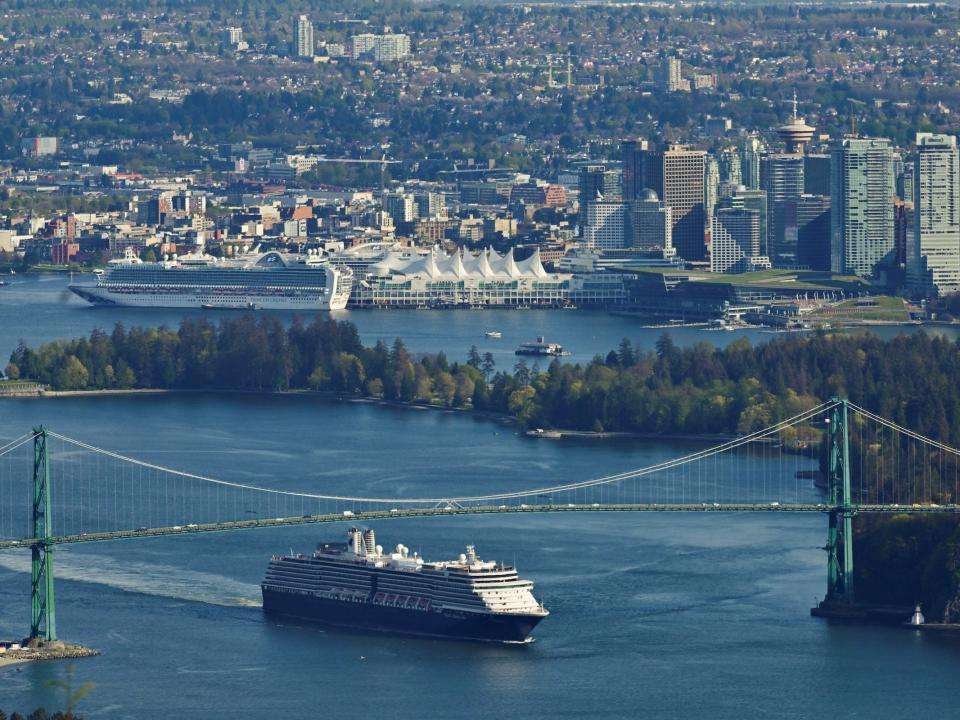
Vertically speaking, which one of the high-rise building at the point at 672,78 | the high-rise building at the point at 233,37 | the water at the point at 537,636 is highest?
the high-rise building at the point at 233,37

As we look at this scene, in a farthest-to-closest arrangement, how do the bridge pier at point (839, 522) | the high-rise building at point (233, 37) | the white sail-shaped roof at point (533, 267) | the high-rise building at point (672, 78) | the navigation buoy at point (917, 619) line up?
the high-rise building at point (233, 37)
the high-rise building at point (672, 78)
the white sail-shaped roof at point (533, 267)
the bridge pier at point (839, 522)
the navigation buoy at point (917, 619)

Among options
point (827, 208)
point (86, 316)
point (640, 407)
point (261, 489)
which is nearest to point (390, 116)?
point (827, 208)

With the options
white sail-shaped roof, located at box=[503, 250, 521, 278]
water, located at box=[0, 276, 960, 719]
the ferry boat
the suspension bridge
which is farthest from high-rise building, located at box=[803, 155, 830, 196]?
water, located at box=[0, 276, 960, 719]

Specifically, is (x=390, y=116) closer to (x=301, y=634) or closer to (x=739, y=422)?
(x=739, y=422)

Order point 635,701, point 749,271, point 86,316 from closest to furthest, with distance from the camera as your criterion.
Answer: point 635,701, point 86,316, point 749,271

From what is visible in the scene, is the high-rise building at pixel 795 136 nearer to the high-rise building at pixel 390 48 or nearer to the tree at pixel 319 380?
the tree at pixel 319 380

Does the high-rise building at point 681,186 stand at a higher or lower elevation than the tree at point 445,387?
higher

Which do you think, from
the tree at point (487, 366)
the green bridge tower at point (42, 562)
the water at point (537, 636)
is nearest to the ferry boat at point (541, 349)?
the tree at point (487, 366)
